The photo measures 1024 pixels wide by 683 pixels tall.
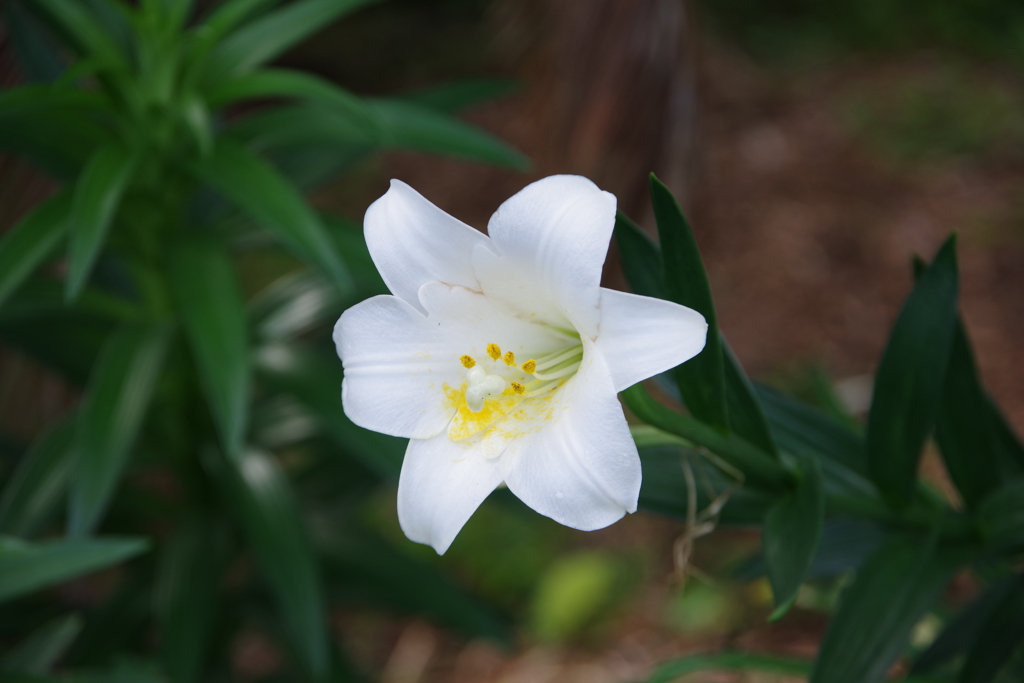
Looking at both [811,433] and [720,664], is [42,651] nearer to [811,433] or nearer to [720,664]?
[720,664]

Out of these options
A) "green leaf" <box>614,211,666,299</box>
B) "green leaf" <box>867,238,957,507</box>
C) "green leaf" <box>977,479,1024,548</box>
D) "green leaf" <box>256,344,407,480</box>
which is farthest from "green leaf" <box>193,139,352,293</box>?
"green leaf" <box>977,479,1024,548</box>

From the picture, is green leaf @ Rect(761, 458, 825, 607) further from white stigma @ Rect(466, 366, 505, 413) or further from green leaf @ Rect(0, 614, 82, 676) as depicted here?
green leaf @ Rect(0, 614, 82, 676)

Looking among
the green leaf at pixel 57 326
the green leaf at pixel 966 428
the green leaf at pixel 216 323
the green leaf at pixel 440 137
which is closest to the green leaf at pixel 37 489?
Answer: the green leaf at pixel 57 326

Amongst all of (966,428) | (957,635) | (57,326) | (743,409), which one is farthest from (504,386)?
(57,326)

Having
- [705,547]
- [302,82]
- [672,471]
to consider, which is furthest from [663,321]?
[705,547]

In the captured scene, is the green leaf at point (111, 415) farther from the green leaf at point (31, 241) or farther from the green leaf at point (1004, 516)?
the green leaf at point (1004, 516)

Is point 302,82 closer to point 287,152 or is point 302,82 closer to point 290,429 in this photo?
point 287,152
